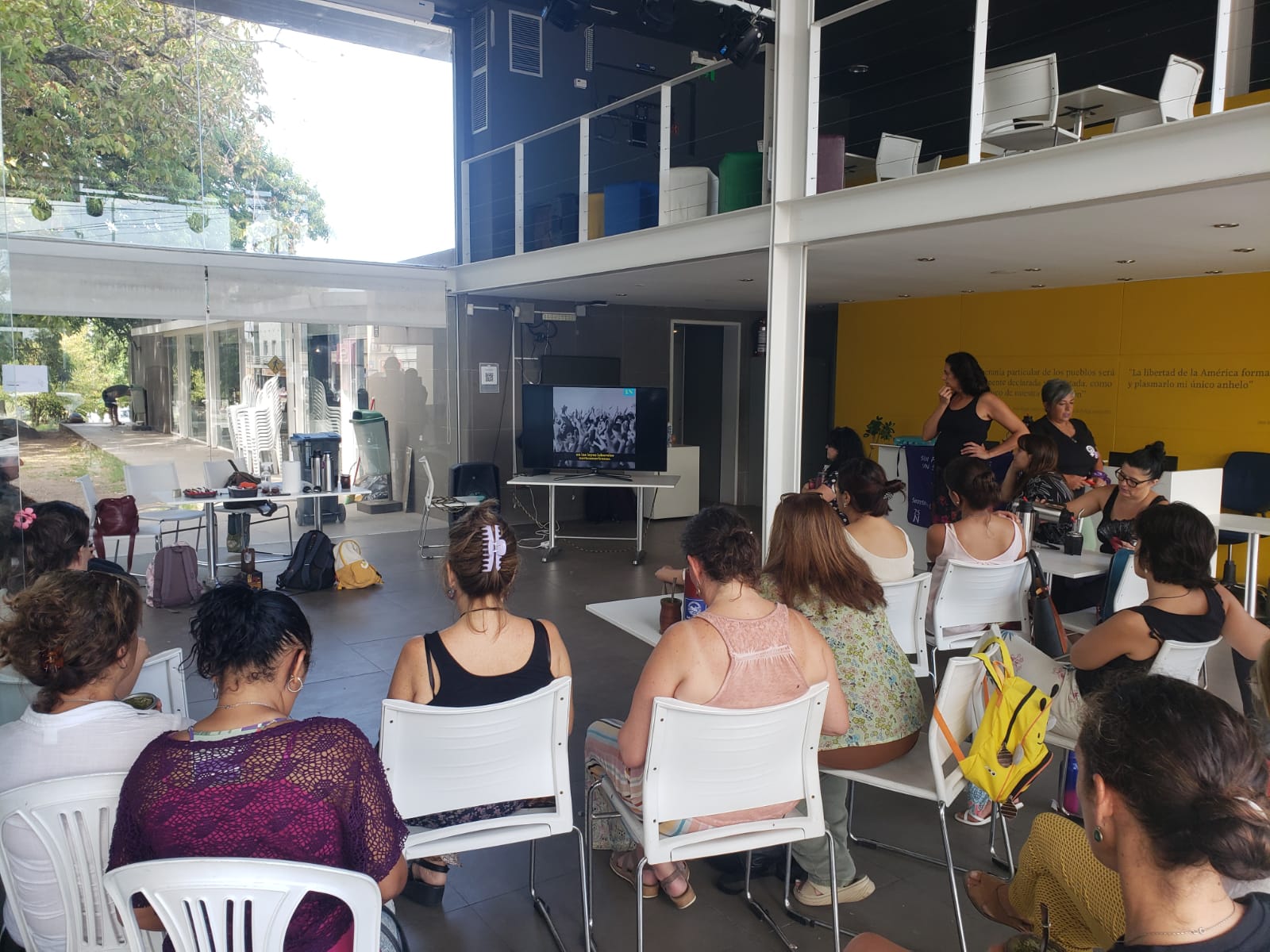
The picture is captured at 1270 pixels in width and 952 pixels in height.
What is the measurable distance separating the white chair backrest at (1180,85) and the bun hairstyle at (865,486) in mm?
3081

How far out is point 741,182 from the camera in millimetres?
5910

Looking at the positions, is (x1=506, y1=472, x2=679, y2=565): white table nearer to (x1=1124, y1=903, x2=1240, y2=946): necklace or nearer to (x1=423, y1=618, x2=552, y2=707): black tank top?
(x1=423, y1=618, x2=552, y2=707): black tank top

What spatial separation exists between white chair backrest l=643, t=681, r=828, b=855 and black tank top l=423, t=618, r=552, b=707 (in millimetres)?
383

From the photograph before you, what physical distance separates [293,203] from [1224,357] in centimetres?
803

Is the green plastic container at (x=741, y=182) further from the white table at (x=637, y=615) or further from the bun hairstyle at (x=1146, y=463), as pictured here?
the white table at (x=637, y=615)

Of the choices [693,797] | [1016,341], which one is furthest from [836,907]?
[1016,341]

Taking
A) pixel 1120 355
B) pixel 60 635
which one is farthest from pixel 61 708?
pixel 1120 355

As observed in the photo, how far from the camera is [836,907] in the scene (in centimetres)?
234

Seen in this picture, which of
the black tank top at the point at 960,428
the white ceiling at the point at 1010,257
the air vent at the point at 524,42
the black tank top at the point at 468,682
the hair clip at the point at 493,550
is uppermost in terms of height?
the air vent at the point at 524,42

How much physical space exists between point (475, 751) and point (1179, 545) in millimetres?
2148

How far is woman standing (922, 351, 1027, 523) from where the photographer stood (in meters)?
5.43

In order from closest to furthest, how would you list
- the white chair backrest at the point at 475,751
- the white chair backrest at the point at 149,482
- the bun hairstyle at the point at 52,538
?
1. the white chair backrest at the point at 475,751
2. the bun hairstyle at the point at 52,538
3. the white chair backrest at the point at 149,482

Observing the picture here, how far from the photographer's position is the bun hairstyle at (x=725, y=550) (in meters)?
2.34

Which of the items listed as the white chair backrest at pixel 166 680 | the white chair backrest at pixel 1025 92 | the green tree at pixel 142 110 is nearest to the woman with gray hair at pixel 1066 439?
the white chair backrest at pixel 1025 92
